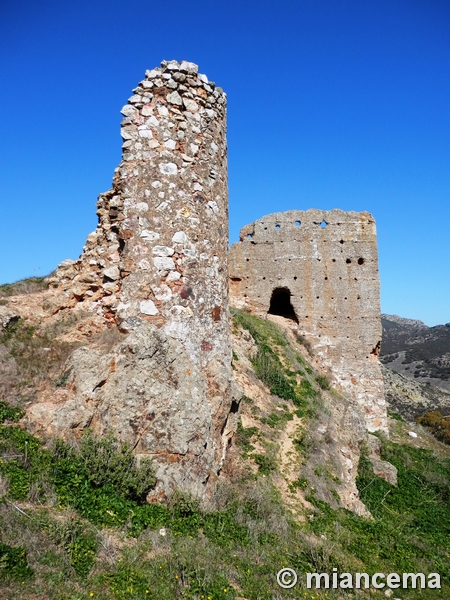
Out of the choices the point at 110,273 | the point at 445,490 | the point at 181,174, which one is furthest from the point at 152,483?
the point at 445,490

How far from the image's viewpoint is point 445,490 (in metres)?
10.4

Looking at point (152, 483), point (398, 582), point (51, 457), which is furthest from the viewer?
point (398, 582)

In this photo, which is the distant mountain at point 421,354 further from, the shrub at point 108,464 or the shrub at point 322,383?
the shrub at point 108,464

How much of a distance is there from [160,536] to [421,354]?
54626 millimetres

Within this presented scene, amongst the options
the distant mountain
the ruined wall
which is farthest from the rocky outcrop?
the distant mountain

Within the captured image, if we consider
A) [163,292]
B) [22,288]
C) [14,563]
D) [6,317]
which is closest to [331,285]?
[163,292]

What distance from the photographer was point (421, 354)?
52.8 metres

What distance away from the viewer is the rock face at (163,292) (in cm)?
520

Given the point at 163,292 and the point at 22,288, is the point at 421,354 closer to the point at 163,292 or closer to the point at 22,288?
the point at 163,292

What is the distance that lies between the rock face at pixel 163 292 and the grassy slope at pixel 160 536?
0.41m

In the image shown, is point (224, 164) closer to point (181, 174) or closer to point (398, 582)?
point (181, 174)

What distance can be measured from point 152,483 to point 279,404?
4942 millimetres

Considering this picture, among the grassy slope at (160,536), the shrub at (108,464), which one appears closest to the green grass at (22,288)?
the grassy slope at (160,536)

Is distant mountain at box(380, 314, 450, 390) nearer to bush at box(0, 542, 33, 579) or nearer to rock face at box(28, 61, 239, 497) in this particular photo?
rock face at box(28, 61, 239, 497)
